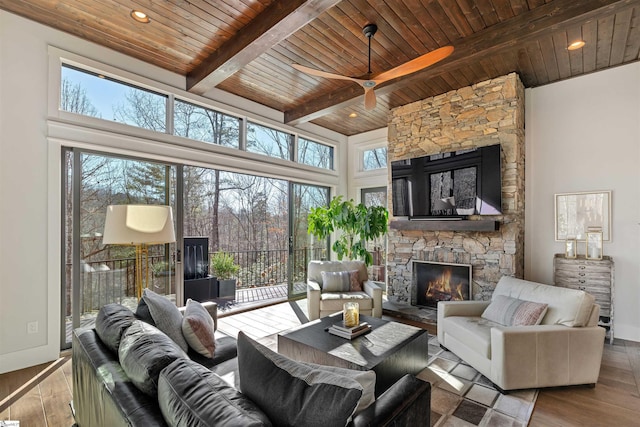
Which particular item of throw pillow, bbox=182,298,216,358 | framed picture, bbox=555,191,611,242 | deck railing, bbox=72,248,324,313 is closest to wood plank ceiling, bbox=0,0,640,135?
framed picture, bbox=555,191,611,242

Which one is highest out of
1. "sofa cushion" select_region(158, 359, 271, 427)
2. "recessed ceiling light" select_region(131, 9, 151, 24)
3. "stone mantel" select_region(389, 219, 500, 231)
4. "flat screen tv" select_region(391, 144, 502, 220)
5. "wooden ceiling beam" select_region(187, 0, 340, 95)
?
"recessed ceiling light" select_region(131, 9, 151, 24)

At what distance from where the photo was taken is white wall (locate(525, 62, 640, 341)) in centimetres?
369

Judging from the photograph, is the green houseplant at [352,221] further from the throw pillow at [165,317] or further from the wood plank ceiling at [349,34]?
the throw pillow at [165,317]

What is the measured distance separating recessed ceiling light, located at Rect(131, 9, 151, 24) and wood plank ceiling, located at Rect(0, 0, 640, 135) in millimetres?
48

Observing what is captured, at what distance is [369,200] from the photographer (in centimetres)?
640

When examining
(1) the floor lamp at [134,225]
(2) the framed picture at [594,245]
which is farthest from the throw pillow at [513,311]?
(1) the floor lamp at [134,225]

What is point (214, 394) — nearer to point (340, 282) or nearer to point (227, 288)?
point (340, 282)

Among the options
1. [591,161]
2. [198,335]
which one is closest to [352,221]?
[591,161]

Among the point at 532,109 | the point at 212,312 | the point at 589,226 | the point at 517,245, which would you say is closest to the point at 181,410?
the point at 212,312

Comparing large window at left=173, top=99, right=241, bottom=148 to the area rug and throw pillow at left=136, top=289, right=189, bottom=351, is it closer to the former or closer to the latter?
throw pillow at left=136, top=289, right=189, bottom=351

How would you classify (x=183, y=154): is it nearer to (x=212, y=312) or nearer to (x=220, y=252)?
(x=220, y=252)

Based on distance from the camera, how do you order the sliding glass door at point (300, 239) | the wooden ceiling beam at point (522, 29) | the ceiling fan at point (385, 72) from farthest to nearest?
the sliding glass door at point (300, 239) → the wooden ceiling beam at point (522, 29) → the ceiling fan at point (385, 72)

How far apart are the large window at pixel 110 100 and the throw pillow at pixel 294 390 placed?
348 centimetres

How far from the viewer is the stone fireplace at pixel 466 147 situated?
408 cm
